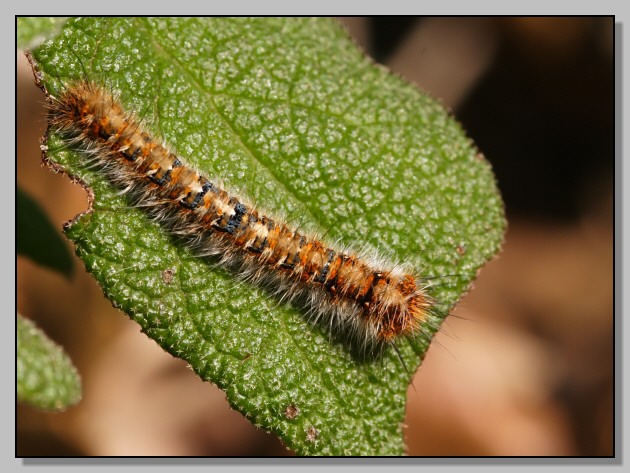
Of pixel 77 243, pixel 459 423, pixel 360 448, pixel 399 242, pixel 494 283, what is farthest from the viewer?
pixel 494 283

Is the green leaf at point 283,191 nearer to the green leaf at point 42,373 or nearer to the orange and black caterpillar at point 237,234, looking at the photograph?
the orange and black caterpillar at point 237,234

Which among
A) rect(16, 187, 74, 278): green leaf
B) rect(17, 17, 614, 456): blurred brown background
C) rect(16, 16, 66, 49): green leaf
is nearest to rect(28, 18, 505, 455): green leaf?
rect(16, 16, 66, 49): green leaf

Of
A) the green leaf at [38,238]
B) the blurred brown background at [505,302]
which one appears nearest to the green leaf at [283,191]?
the green leaf at [38,238]

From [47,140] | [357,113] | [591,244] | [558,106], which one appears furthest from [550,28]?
[47,140]

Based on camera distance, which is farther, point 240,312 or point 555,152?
point 555,152

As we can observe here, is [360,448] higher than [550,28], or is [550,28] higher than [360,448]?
[550,28]

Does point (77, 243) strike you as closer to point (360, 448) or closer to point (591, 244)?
point (360, 448)
